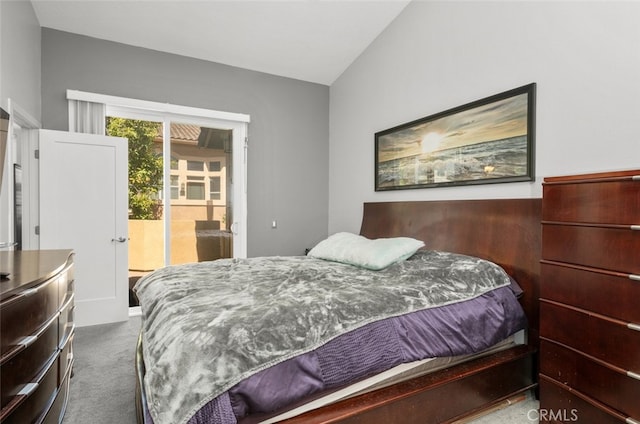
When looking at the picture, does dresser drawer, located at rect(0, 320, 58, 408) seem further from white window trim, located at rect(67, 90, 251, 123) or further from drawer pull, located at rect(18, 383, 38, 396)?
white window trim, located at rect(67, 90, 251, 123)

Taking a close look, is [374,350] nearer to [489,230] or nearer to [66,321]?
[489,230]

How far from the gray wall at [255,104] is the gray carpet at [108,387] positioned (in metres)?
1.90

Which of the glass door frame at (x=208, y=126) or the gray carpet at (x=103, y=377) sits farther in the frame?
the glass door frame at (x=208, y=126)

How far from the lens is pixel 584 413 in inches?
66.2

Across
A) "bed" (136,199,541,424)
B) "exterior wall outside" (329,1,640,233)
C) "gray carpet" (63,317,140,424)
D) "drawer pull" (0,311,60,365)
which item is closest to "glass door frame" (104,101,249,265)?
"gray carpet" (63,317,140,424)

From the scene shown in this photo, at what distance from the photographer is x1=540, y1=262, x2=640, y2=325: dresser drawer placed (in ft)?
4.96

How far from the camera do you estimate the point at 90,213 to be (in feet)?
11.5

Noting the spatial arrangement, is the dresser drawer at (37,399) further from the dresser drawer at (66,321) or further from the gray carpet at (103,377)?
the gray carpet at (103,377)

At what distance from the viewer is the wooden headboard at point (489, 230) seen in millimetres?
2332

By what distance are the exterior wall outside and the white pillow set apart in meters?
0.80

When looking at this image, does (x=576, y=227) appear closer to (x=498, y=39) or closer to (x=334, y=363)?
(x=334, y=363)

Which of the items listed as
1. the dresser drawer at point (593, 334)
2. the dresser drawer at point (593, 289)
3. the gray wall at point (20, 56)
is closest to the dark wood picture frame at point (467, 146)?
the dresser drawer at point (593, 289)

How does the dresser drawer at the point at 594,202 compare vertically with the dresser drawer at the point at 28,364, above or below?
above

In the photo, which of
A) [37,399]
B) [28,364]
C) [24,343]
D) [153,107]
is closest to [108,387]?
[37,399]
